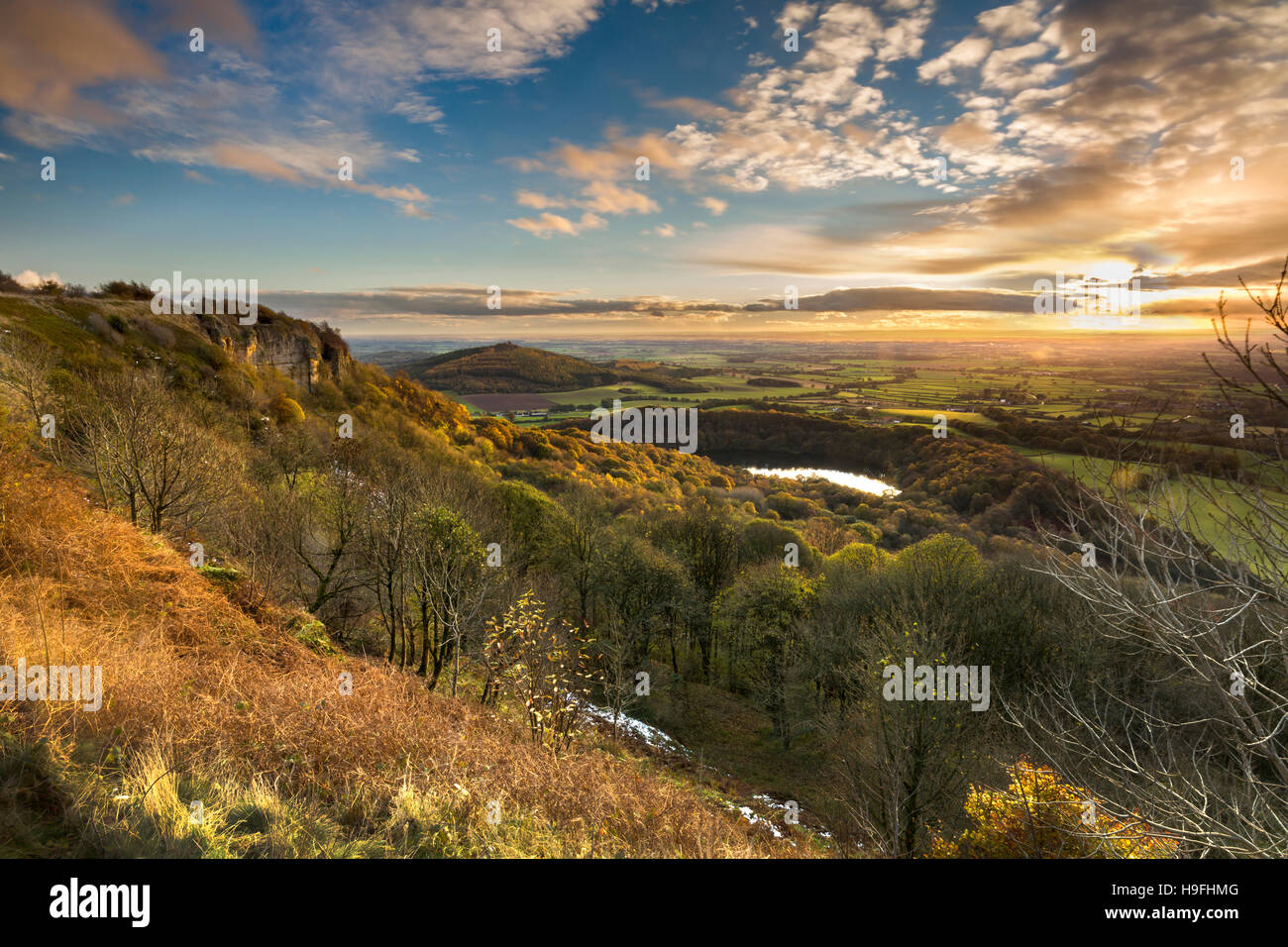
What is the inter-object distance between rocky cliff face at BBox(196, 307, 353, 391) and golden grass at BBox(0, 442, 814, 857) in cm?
5017

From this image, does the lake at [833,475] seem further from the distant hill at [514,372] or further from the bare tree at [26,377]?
the bare tree at [26,377]

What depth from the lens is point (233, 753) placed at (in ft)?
18.4

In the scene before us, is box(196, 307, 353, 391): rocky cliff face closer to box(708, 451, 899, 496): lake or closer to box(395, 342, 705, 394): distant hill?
box(395, 342, 705, 394): distant hill

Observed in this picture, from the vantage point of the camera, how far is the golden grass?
14.5 ft

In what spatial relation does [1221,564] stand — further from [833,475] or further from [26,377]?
[833,475]

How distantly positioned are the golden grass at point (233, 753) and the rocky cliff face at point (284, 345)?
165 ft

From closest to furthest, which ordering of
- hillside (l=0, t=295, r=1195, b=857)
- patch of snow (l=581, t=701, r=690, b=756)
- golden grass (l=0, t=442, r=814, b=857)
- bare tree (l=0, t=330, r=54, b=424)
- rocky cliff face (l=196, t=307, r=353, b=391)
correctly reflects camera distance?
golden grass (l=0, t=442, r=814, b=857)
hillside (l=0, t=295, r=1195, b=857)
bare tree (l=0, t=330, r=54, b=424)
patch of snow (l=581, t=701, r=690, b=756)
rocky cliff face (l=196, t=307, r=353, b=391)

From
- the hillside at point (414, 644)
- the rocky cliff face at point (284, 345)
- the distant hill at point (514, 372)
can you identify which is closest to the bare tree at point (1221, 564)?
the hillside at point (414, 644)

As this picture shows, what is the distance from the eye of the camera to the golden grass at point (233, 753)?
4.42 m

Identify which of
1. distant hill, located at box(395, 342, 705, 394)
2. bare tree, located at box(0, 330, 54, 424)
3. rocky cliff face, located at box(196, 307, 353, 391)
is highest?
distant hill, located at box(395, 342, 705, 394)

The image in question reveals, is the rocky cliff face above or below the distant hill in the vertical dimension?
below

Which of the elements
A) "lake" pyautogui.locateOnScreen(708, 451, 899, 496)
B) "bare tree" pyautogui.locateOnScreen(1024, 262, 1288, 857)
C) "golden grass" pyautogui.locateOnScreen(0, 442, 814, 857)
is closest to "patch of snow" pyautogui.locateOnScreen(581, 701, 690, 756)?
"golden grass" pyautogui.locateOnScreen(0, 442, 814, 857)

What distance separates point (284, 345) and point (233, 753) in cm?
6881
